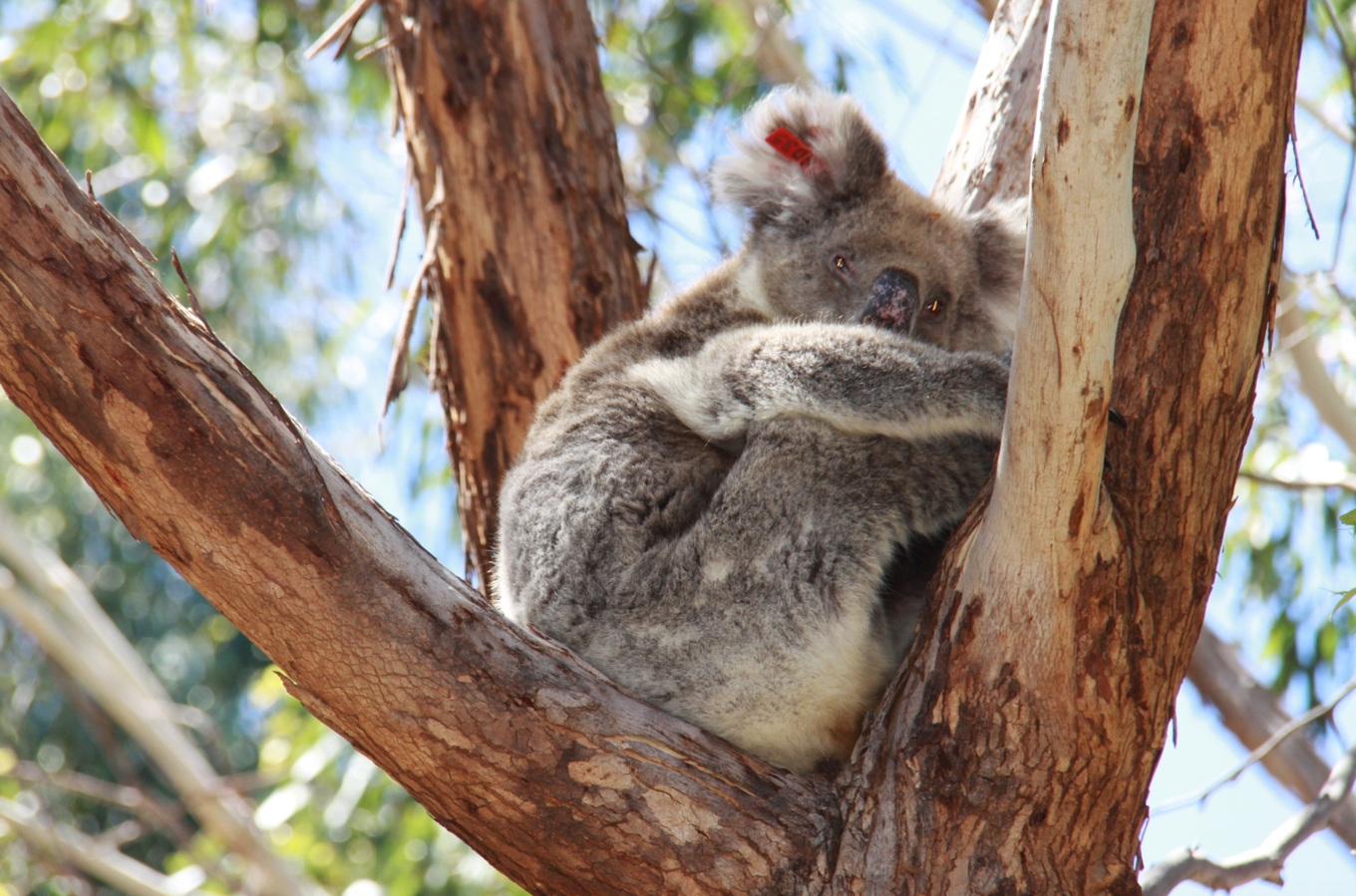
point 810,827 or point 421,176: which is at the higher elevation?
point 421,176

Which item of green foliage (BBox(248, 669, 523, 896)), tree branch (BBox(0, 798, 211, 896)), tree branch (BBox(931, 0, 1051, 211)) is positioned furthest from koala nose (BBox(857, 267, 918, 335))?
green foliage (BBox(248, 669, 523, 896))

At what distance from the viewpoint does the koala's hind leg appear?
1941 mm

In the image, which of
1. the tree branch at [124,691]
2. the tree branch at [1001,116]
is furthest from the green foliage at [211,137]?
the tree branch at [1001,116]

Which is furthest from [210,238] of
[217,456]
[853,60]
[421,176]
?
[217,456]

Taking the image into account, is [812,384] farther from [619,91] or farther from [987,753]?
[619,91]

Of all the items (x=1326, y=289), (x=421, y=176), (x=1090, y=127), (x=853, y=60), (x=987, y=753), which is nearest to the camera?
(x=1090, y=127)

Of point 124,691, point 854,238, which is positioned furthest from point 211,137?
point 854,238

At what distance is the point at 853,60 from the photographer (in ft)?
18.7

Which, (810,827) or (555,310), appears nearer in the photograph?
(810,827)

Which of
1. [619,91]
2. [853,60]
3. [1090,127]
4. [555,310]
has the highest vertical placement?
[619,91]

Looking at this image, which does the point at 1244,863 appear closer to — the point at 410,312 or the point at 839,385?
the point at 839,385

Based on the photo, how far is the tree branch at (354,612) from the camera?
5.22 ft

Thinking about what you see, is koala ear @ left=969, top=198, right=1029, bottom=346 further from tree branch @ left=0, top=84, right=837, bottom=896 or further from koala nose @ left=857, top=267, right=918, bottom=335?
tree branch @ left=0, top=84, right=837, bottom=896

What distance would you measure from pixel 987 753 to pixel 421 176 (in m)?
2.14
